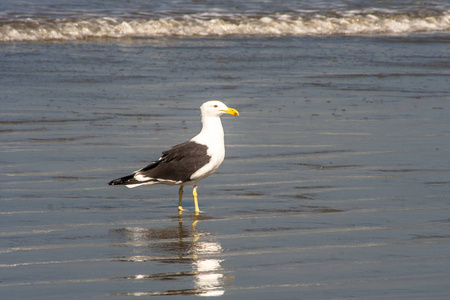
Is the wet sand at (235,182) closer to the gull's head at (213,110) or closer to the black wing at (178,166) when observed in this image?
the black wing at (178,166)

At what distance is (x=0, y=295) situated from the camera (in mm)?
4152

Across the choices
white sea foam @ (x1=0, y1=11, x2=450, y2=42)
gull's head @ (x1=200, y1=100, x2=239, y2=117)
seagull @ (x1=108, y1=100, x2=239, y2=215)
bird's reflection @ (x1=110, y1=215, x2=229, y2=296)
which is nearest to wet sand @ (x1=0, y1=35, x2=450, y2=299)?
bird's reflection @ (x1=110, y1=215, x2=229, y2=296)

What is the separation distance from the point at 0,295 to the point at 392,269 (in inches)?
94.0

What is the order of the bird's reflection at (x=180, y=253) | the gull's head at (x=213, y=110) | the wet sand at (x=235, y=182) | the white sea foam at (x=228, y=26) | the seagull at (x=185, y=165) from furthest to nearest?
the white sea foam at (x=228, y=26)
the gull's head at (x=213, y=110)
the seagull at (x=185, y=165)
the wet sand at (x=235, y=182)
the bird's reflection at (x=180, y=253)

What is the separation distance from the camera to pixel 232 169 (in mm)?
7453

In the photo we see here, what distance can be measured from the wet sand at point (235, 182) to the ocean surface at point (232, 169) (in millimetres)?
21

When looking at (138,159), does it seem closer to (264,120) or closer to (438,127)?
(264,120)

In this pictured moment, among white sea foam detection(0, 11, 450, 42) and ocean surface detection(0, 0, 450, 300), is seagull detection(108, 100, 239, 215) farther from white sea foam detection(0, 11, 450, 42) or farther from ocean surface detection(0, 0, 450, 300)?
white sea foam detection(0, 11, 450, 42)

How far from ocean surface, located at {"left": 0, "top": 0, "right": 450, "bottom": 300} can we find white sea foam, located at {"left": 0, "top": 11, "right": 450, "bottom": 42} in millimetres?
257

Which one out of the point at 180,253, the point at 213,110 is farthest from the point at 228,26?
the point at 180,253

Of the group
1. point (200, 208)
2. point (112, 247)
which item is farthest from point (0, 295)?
point (200, 208)

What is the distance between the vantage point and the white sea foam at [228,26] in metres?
17.0

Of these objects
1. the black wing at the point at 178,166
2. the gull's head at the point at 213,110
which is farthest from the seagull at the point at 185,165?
the gull's head at the point at 213,110

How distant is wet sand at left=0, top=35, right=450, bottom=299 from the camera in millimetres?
4539
